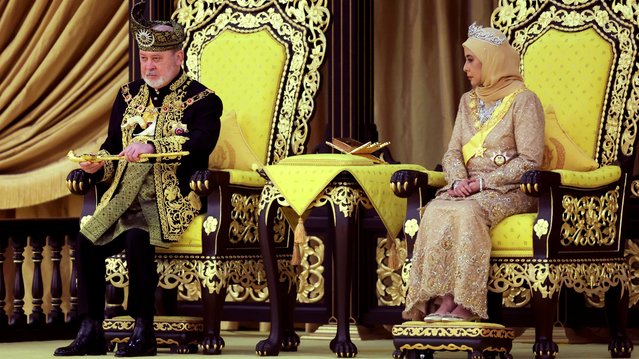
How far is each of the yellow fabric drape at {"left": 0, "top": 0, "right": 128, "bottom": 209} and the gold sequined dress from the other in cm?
260

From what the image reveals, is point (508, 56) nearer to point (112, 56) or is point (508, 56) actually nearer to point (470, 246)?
point (470, 246)

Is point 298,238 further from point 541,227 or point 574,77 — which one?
point 574,77

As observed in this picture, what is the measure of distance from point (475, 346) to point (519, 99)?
984mm

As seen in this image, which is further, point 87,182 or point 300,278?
point 300,278

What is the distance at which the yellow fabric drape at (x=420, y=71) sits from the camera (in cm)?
756

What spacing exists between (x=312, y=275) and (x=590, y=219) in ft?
5.12

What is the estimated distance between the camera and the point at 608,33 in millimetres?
6391

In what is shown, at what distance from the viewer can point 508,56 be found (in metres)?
6.07

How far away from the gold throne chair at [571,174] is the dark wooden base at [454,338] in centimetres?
1

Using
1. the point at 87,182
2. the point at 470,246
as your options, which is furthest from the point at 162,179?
the point at 470,246

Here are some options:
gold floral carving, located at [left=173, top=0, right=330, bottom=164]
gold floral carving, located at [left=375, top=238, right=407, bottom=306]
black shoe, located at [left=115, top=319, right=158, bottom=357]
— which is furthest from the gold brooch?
black shoe, located at [left=115, top=319, right=158, bottom=357]

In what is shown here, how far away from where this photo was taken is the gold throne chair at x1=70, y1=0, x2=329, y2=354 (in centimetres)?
616

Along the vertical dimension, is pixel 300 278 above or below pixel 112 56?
below

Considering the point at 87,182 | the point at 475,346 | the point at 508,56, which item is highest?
the point at 508,56
